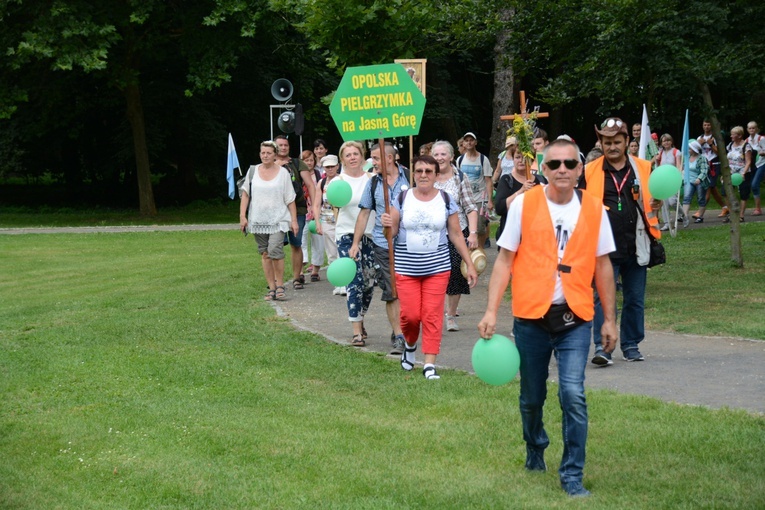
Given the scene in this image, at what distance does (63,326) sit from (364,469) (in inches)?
272

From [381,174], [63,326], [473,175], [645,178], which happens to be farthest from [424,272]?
[473,175]

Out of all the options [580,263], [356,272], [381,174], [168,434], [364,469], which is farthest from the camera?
[356,272]

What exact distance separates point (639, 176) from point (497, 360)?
12.1 ft

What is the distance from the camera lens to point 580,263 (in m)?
5.92

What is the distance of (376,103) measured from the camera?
33.4 feet

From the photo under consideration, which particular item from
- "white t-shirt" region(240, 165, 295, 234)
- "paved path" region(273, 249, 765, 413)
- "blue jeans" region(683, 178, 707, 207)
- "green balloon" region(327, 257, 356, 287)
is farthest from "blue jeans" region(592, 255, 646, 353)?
"blue jeans" region(683, 178, 707, 207)

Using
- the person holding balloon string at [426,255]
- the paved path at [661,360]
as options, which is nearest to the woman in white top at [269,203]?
the paved path at [661,360]

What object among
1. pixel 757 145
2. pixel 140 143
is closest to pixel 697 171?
pixel 757 145

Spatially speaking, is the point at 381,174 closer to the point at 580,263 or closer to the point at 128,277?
the point at 580,263

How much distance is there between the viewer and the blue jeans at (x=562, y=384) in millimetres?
5824

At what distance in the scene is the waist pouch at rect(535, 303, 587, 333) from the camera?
232 inches

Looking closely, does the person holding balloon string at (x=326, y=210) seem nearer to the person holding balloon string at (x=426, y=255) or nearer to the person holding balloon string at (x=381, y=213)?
the person holding balloon string at (x=381, y=213)

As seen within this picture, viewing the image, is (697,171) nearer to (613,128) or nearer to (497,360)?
(613,128)

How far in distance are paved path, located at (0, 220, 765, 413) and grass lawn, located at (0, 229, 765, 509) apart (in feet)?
1.41
